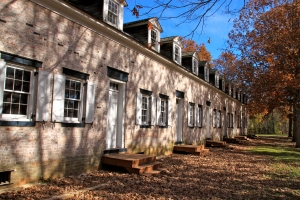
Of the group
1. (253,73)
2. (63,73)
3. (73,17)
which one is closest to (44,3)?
(73,17)

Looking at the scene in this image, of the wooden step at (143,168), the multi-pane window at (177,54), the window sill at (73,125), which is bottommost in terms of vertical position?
the wooden step at (143,168)

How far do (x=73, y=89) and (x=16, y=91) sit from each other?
199 cm

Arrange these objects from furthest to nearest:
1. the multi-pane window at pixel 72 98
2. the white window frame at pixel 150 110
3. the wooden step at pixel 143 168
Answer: the white window frame at pixel 150 110, the wooden step at pixel 143 168, the multi-pane window at pixel 72 98

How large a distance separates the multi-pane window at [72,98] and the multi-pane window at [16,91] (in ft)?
4.48

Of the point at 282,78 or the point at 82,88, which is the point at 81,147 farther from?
the point at 282,78

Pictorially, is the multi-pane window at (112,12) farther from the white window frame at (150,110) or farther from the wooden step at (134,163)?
the wooden step at (134,163)

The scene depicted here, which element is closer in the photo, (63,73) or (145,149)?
(63,73)

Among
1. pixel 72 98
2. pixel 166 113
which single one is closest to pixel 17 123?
pixel 72 98

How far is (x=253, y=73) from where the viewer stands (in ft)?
66.2

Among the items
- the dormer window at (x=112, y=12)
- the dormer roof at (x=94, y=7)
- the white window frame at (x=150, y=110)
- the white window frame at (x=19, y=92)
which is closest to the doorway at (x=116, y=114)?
the white window frame at (x=150, y=110)

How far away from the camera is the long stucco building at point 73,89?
6.39 metres

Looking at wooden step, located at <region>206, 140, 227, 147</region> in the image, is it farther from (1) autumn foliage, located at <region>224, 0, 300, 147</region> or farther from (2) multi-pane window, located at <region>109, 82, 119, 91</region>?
(2) multi-pane window, located at <region>109, 82, 119, 91</region>

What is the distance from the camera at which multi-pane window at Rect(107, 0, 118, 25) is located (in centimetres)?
1023

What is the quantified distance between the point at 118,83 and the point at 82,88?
2.29m
